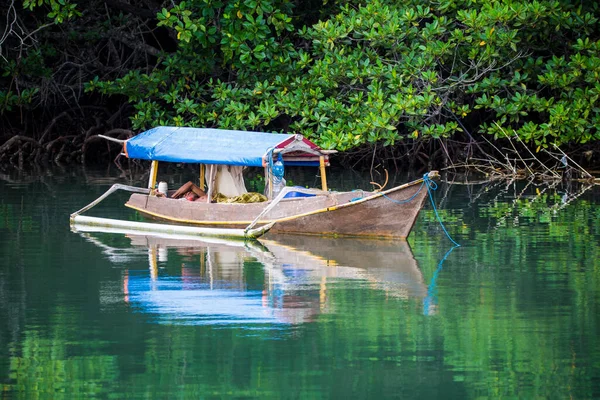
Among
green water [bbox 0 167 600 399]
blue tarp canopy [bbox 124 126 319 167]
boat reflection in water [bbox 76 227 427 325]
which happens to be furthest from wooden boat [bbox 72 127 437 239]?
green water [bbox 0 167 600 399]

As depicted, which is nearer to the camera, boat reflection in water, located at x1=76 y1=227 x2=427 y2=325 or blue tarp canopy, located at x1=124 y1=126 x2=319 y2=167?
boat reflection in water, located at x1=76 y1=227 x2=427 y2=325

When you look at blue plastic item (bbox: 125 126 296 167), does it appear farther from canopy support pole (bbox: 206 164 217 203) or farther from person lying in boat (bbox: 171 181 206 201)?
person lying in boat (bbox: 171 181 206 201)

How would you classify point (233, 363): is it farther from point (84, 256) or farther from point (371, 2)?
point (371, 2)

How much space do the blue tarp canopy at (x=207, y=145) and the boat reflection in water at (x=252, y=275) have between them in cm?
111

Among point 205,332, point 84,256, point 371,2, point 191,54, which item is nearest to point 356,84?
point 371,2

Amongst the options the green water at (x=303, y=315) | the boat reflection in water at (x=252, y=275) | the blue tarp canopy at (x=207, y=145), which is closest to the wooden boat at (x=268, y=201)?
the blue tarp canopy at (x=207, y=145)

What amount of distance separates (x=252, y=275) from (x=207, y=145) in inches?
160

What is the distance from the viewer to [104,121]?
2477 centimetres

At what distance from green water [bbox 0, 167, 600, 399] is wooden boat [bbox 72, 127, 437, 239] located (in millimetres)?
323

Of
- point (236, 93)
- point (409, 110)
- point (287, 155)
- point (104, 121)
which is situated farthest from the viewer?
point (104, 121)

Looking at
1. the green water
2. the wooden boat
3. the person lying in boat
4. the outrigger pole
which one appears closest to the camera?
the green water

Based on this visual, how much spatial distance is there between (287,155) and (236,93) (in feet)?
20.4

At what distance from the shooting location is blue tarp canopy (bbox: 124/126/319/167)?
43.5ft

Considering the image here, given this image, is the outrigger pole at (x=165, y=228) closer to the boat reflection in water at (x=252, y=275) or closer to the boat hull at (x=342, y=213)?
the boat reflection in water at (x=252, y=275)
